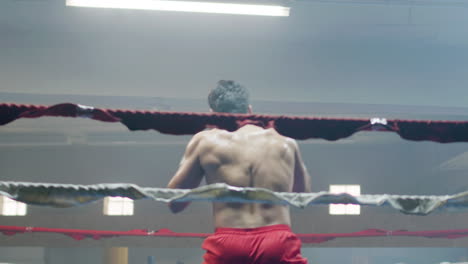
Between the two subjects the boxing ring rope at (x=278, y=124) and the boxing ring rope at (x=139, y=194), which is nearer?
the boxing ring rope at (x=139, y=194)

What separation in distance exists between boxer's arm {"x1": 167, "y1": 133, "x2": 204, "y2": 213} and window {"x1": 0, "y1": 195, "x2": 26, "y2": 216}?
22.0ft

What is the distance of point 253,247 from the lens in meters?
1.70

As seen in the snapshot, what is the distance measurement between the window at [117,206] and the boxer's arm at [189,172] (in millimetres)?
5994

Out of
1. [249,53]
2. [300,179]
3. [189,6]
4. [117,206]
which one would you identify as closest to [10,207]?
[117,206]


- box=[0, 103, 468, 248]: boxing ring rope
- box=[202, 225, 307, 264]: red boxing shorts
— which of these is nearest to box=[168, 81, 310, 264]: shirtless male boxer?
box=[202, 225, 307, 264]: red boxing shorts

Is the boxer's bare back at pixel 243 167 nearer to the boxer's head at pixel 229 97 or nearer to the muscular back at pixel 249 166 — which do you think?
the muscular back at pixel 249 166

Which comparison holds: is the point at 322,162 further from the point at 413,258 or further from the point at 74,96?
the point at 74,96

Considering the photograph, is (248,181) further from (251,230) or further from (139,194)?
(139,194)

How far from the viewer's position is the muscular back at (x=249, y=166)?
178 centimetres

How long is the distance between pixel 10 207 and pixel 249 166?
7.16m

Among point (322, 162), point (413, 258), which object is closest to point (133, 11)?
point (322, 162)

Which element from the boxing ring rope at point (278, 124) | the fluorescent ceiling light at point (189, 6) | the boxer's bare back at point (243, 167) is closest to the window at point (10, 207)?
the fluorescent ceiling light at point (189, 6)

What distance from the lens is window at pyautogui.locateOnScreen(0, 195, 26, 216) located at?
26.1 ft

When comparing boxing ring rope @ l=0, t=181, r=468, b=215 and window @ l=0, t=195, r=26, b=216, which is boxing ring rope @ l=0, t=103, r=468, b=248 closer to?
boxing ring rope @ l=0, t=181, r=468, b=215
